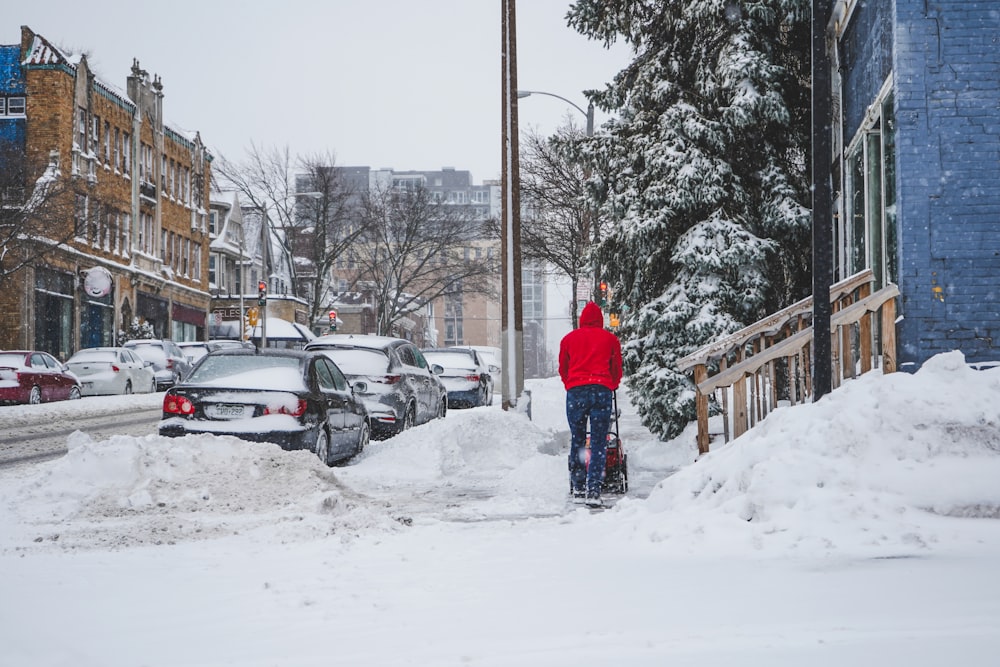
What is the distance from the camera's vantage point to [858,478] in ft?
24.7

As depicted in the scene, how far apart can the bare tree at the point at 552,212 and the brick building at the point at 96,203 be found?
14814 mm

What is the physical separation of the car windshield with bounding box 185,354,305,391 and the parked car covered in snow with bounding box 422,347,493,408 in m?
12.2

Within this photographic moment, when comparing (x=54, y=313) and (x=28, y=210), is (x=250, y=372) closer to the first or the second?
(x=28, y=210)

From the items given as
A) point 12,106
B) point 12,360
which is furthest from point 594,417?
Answer: point 12,106

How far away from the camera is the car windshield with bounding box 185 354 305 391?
12180mm

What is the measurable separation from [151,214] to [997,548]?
170ft

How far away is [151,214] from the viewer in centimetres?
5388

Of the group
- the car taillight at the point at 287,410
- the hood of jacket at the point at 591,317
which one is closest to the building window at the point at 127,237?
the car taillight at the point at 287,410

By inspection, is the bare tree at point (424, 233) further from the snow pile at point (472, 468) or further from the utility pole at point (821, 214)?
the utility pole at point (821, 214)

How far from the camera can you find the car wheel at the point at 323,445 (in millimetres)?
12484

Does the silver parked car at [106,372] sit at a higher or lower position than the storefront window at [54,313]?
lower

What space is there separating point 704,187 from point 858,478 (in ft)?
25.4

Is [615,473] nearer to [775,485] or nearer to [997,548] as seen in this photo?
[775,485]

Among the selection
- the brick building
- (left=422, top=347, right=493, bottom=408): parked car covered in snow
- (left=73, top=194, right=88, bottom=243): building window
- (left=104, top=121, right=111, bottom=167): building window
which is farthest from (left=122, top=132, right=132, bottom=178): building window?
(left=422, top=347, right=493, bottom=408): parked car covered in snow
